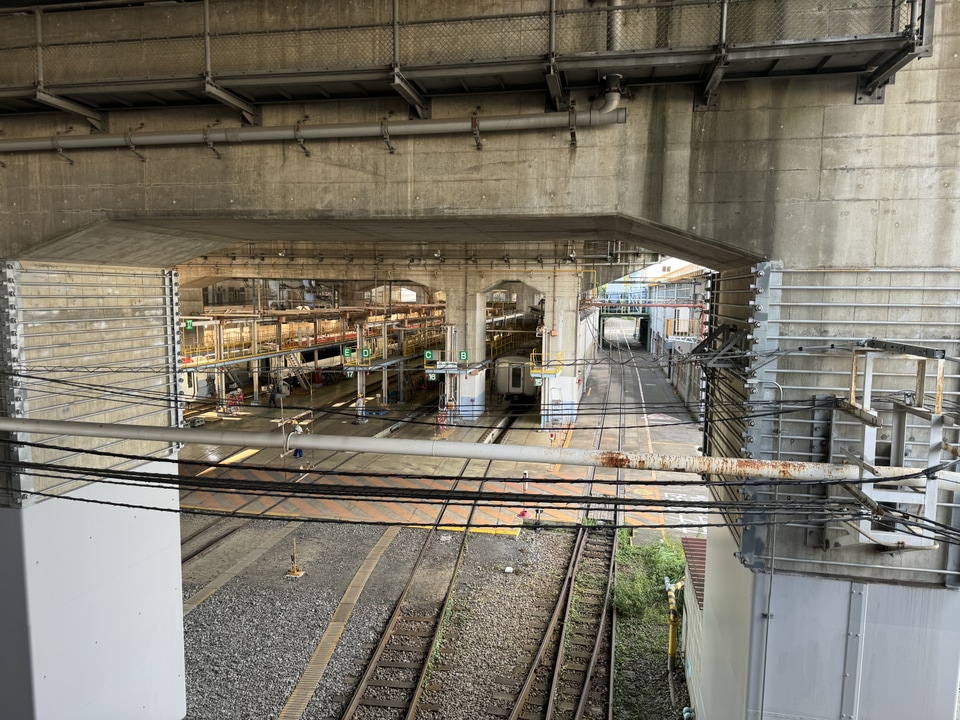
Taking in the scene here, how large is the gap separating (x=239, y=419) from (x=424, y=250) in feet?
31.8

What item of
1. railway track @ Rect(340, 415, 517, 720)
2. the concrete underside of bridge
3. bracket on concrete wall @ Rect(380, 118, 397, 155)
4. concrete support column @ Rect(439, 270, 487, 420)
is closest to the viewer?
the concrete underside of bridge

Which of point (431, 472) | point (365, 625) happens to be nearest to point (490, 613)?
point (365, 625)

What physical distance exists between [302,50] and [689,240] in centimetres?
399

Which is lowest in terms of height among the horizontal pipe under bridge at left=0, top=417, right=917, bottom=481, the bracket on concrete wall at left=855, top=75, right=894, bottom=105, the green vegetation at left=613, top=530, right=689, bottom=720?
the green vegetation at left=613, top=530, right=689, bottom=720

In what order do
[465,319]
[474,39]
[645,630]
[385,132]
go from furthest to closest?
[465,319], [645,630], [385,132], [474,39]

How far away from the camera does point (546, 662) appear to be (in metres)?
9.09

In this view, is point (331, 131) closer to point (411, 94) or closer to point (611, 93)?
point (411, 94)

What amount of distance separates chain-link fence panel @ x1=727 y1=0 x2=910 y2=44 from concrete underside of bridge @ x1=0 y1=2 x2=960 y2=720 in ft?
1.37

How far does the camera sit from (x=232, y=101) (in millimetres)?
5555

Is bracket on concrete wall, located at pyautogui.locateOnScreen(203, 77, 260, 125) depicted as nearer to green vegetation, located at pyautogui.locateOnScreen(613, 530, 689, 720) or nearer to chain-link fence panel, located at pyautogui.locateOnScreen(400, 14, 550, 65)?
chain-link fence panel, located at pyautogui.locateOnScreen(400, 14, 550, 65)

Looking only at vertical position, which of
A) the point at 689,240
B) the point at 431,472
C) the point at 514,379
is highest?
the point at 689,240

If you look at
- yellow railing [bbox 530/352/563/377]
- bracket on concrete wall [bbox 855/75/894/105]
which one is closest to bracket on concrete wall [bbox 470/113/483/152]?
bracket on concrete wall [bbox 855/75/894/105]

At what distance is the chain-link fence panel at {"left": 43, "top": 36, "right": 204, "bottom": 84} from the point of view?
221 inches

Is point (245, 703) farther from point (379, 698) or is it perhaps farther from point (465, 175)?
point (465, 175)
